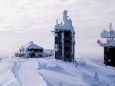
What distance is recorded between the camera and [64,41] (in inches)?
3152

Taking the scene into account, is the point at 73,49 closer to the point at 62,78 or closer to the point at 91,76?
the point at 91,76

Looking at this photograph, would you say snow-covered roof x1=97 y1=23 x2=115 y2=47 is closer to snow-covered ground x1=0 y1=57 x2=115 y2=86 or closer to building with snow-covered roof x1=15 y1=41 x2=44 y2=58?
building with snow-covered roof x1=15 y1=41 x2=44 y2=58

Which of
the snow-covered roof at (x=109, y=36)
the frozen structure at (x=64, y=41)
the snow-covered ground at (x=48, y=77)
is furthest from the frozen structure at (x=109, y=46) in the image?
the snow-covered ground at (x=48, y=77)

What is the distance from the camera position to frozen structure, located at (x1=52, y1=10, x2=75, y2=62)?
7981 centimetres

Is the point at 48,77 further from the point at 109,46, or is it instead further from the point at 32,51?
the point at 32,51

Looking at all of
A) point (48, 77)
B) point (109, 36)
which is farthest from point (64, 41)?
point (48, 77)

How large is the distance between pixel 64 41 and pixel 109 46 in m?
17.2

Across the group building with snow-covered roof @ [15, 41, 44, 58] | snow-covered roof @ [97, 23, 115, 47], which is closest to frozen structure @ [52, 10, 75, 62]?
snow-covered roof @ [97, 23, 115, 47]

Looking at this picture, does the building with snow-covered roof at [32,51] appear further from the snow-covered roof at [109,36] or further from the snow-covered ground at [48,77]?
the snow-covered ground at [48,77]

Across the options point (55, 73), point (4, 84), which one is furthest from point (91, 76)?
point (4, 84)

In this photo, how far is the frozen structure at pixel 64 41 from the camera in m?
79.8

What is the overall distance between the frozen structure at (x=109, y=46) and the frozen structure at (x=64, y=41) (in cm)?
1469

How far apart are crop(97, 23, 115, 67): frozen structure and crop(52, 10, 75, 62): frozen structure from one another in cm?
1469

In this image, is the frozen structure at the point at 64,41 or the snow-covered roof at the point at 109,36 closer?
the frozen structure at the point at 64,41
